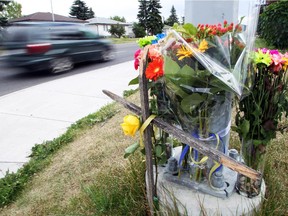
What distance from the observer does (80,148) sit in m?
3.44

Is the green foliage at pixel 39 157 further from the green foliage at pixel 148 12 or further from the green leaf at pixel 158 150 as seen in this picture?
the green foliage at pixel 148 12

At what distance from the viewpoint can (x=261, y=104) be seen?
5.37ft

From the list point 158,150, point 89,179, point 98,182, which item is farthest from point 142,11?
point 158,150

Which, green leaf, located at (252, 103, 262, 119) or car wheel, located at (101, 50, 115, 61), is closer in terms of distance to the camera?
green leaf, located at (252, 103, 262, 119)

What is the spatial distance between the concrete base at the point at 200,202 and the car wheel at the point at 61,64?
23.6ft

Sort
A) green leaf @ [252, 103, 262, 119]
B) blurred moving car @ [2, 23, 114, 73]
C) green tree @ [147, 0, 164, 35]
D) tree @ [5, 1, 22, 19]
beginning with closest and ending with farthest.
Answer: green leaf @ [252, 103, 262, 119], blurred moving car @ [2, 23, 114, 73], tree @ [5, 1, 22, 19], green tree @ [147, 0, 164, 35]

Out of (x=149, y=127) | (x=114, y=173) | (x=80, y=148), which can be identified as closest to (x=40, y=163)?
(x=80, y=148)

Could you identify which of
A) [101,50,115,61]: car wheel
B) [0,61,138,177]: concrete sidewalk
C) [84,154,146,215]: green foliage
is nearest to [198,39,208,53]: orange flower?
[84,154,146,215]: green foliage

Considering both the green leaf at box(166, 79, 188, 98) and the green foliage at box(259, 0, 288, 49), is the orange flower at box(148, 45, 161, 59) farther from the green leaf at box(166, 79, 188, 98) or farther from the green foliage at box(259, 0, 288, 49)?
the green foliage at box(259, 0, 288, 49)

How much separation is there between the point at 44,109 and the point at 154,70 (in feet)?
13.2

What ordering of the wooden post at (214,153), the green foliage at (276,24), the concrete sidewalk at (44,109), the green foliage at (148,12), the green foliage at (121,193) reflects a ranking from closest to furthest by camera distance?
the wooden post at (214,153), the green foliage at (121,193), the concrete sidewalk at (44,109), the green foliage at (276,24), the green foliage at (148,12)

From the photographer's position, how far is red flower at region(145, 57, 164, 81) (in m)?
1.40

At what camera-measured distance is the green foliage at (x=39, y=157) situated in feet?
8.80

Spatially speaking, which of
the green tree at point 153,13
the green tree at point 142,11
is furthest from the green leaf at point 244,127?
the green tree at point 142,11
